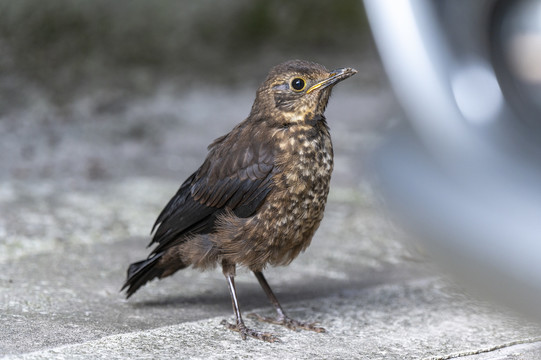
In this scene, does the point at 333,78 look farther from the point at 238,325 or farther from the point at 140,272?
the point at 140,272

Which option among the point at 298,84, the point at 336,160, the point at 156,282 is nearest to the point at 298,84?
the point at 298,84

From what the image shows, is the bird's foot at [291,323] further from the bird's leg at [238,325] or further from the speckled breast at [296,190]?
the speckled breast at [296,190]

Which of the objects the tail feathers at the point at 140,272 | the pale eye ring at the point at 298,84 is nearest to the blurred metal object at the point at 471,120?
the pale eye ring at the point at 298,84

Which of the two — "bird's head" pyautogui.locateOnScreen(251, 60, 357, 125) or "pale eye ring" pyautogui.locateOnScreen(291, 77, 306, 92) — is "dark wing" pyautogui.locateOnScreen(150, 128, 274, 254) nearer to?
"bird's head" pyautogui.locateOnScreen(251, 60, 357, 125)

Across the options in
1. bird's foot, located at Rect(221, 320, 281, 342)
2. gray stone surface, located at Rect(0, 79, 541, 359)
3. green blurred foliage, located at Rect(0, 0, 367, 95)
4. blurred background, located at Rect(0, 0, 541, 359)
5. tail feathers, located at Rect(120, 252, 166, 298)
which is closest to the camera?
blurred background, located at Rect(0, 0, 541, 359)

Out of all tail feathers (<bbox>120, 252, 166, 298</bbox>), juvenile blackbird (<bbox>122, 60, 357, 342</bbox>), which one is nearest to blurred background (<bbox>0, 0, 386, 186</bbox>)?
tail feathers (<bbox>120, 252, 166, 298</bbox>)

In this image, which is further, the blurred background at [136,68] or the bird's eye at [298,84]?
the blurred background at [136,68]
